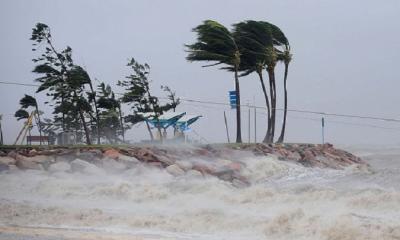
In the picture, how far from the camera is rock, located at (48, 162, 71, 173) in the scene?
14458 mm

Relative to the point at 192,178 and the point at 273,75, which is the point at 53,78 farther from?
the point at 192,178

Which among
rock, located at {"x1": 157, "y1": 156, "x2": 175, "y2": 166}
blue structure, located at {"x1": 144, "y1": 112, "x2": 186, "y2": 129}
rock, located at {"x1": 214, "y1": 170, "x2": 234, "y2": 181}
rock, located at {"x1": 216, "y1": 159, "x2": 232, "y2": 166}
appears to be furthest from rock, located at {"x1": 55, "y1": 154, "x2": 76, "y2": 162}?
blue structure, located at {"x1": 144, "y1": 112, "x2": 186, "y2": 129}

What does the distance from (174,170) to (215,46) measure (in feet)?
52.2

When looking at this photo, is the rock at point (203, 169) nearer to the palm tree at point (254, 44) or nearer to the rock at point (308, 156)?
the rock at point (308, 156)

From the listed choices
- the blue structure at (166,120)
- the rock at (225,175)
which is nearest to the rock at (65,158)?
the rock at (225,175)

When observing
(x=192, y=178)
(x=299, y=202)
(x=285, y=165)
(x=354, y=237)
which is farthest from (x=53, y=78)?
(x=354, y=237)

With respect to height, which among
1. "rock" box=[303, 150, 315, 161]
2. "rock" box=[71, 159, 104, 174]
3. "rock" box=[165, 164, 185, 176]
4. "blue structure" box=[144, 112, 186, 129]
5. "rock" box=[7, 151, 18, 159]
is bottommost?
"rock" box=[303, 150, 315, 161]

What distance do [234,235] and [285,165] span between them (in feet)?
36.9

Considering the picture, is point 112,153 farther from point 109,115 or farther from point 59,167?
point 109,115

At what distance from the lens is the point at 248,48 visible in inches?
1239

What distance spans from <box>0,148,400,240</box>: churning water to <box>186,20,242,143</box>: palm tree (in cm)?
1540

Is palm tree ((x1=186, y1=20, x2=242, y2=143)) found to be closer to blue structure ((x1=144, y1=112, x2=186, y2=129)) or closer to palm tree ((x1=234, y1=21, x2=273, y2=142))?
palm tree ((x1=234, y1=21, x2=273, y2=142))

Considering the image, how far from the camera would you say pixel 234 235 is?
833 centimetres

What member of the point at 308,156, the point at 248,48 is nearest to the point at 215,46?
the point at 248,48
